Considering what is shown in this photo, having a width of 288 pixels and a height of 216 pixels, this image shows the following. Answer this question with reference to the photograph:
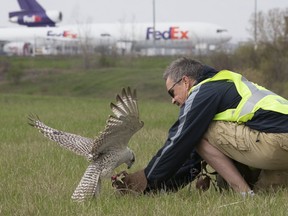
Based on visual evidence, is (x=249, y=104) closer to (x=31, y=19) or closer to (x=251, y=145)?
(x=251, y=145)

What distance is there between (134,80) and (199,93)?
35.6m

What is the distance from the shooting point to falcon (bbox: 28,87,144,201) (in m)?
5.53

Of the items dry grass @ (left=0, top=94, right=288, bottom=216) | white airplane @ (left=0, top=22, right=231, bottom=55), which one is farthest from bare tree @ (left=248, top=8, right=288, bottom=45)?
dry grass @ (left=0, top=94, right=288, bottom=216)

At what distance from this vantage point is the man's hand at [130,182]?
5906mm

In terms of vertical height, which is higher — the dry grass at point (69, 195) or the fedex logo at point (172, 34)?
the dry grass at point (69, 195)

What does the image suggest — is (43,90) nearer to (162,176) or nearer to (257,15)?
(257,15)

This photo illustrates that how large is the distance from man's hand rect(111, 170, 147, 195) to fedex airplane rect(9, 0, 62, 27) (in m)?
72.7

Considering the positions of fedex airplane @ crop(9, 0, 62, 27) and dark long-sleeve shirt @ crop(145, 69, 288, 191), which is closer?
dark long-sleeve shirt @ crop(145, 69, 288, 191)

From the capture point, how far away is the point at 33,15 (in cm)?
8019

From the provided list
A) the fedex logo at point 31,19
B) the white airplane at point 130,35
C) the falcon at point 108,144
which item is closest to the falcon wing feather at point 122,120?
the falcon at point 108,144

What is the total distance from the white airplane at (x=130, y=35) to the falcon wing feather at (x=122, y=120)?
179ft

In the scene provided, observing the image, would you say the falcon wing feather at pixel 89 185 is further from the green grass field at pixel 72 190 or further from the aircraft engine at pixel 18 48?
the aircraft engine at pixel 18 48

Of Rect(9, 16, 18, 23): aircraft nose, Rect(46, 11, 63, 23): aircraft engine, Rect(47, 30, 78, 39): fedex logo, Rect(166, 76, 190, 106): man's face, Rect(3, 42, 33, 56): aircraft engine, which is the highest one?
Rect(166, 76, 190, 106): man's face

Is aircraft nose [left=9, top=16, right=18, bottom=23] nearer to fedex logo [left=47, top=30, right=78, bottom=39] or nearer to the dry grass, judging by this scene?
fedex logo [left=47, top=30, right=78, bottom=39]
